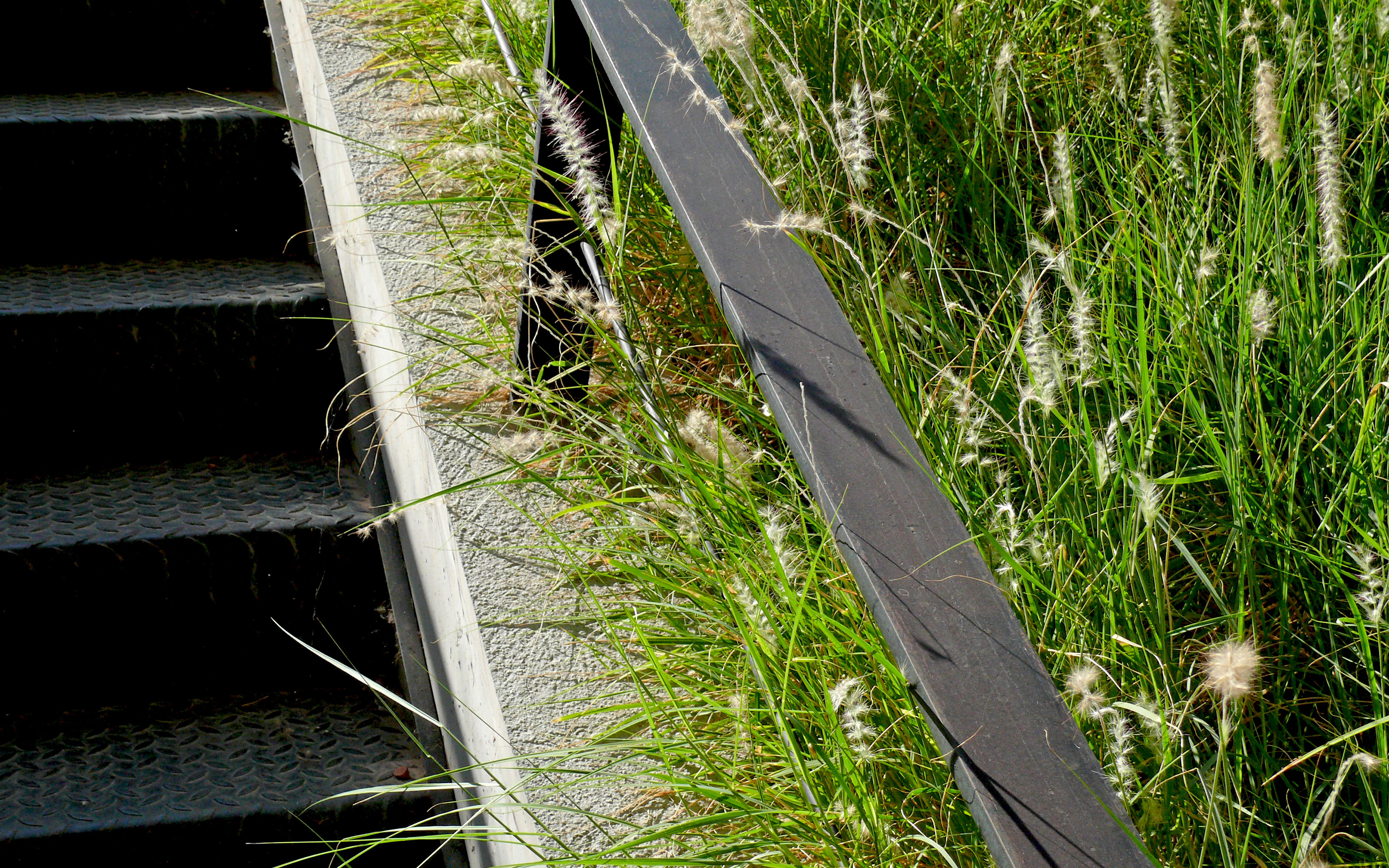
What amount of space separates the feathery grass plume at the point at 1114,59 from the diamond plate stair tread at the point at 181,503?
1327 millimetres

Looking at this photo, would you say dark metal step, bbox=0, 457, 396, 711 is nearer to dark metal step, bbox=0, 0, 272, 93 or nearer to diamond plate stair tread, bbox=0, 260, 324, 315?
diamond plate stair tread, bbox=0, 260, 324, 315

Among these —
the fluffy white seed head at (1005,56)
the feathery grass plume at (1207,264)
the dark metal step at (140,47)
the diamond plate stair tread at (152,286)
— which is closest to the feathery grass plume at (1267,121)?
the feathery grass plume at (1207,264)

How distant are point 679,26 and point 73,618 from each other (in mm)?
1285

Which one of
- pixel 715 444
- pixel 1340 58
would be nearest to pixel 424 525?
pixel 715 444

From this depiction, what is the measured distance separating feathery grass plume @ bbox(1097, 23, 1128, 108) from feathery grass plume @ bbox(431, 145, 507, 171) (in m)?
0.90

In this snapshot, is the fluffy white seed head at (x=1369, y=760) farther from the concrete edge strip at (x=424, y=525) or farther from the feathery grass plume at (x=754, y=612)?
the concrete edge strip at (x=424, y=525)

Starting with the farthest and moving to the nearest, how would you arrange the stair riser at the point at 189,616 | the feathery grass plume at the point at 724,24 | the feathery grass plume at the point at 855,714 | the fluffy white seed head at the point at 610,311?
the stair riser at the point at 189,616
the fluffy white seed head at the point at 610,311
the feathery grass plume at the point at 724,24
the feathery grass plume at the point at 855,714

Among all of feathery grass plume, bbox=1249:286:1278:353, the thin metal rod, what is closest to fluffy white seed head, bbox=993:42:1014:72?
feathery grass plume, bbox=1249:286:1278:353

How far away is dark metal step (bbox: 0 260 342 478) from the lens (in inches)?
66.8

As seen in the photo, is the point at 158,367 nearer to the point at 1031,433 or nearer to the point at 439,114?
the point at 439,114

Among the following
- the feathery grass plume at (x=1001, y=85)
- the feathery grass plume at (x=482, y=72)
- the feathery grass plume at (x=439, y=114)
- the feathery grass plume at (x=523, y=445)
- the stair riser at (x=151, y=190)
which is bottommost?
the feathery grass plume at (x=523, y=445)

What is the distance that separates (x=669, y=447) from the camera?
3.80 feet

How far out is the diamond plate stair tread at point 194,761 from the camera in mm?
1329

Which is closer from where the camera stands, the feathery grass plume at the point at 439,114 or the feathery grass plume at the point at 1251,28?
the feathery grass plume at the point at 1251,28
